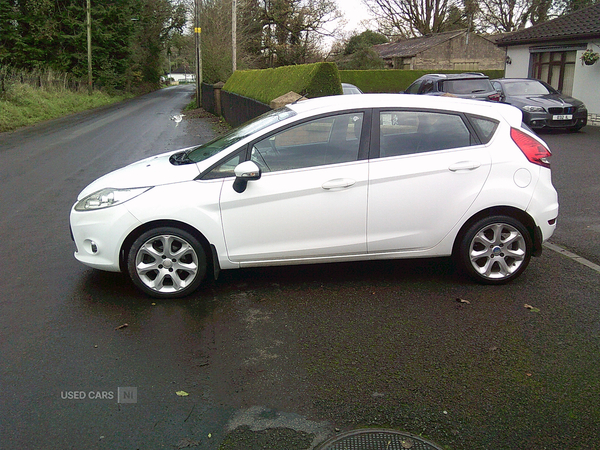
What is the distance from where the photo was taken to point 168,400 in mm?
3605

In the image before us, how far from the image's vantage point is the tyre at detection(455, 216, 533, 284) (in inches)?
212

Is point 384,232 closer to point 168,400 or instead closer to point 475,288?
point 475,288

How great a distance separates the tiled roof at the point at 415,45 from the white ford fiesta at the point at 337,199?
4354cm

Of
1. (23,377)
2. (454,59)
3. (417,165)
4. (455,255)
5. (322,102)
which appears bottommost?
(23,377)

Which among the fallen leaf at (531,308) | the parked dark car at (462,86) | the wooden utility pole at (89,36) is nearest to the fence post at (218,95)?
the parked dark car at (462,86)

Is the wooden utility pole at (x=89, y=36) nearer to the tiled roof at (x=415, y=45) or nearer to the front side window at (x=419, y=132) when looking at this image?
the tiled roof at (x=415, y=45)

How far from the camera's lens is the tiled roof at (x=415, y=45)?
4678cm

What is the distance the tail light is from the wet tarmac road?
3.69 ft

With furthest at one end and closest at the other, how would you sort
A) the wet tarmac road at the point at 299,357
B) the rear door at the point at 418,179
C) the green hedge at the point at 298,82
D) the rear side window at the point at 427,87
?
the rear side window at the point at 427,87
the green hedge at the point at 298,82
the rear door at the point at 418,179
the wet tarmac road at the point at 299,357

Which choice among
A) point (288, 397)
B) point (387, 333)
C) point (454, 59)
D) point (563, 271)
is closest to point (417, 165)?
point (387, 333)

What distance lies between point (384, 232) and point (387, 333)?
42.3 inches

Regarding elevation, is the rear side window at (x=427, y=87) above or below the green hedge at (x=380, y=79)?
below

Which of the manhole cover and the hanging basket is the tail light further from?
the hanging basket

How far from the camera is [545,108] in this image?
17.8 meters
